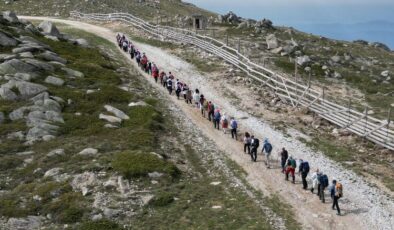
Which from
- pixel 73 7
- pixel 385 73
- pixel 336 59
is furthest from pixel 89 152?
pixel 73 7

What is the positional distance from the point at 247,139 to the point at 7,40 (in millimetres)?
29005

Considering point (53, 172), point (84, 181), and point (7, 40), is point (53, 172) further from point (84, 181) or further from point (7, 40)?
point (7, 40)

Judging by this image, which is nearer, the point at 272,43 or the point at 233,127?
the point at 233,127

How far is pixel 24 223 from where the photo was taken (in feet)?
70.0

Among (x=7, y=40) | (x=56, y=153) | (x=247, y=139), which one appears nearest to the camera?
(x=56, y=153)

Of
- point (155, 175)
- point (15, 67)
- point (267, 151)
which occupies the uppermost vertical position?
point (15, 67)

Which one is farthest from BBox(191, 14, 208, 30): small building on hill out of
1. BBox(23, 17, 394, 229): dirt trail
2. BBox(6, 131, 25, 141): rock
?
BBox(6, 131, 25, 141): rock

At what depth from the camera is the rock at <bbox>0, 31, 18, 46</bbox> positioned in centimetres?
4619

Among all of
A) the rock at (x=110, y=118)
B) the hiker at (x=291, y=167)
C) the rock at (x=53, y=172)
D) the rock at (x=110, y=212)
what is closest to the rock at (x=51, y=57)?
the rock at (x=110, y=118)

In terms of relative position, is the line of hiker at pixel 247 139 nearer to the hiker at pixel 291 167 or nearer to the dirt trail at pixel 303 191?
the hiker at pixel 291 167

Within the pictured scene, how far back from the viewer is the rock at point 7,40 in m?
46.2

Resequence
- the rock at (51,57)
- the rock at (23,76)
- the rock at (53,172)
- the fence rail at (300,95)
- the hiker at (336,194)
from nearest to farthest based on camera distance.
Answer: the hiker at (336,194), the rock at (53,172), the fence rail at (300,95), the rock at (23,76), the rock at (51,57)

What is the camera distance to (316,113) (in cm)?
3916

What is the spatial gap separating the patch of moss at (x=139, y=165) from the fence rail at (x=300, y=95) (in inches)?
599
